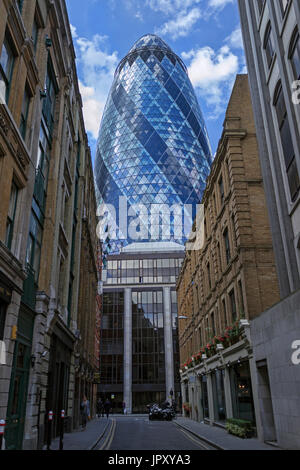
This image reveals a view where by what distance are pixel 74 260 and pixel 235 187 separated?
42.0ft

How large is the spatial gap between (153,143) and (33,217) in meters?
118

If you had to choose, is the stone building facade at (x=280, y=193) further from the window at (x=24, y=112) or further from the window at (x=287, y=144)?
the window at (x=24, y=112)

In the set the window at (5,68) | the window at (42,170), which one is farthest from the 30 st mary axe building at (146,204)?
the window at (5,68)

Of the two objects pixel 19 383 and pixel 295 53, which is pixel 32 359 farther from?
pixel 295 53

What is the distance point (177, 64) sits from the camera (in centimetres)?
15438

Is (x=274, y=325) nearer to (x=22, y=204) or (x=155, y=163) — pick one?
(x=22, y=204)

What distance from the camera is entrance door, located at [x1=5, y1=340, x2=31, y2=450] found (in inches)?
503

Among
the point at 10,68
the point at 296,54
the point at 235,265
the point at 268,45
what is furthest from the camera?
the point at 235,265

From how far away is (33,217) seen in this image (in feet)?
55.5

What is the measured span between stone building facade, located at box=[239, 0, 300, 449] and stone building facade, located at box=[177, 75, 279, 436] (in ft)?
7.08

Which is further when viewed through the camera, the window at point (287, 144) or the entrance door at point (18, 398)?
the window at point (287, 144)

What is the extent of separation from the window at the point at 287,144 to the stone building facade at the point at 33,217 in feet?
34.4

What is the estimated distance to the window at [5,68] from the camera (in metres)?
12.4

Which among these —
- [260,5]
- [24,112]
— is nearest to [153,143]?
[260,5]
